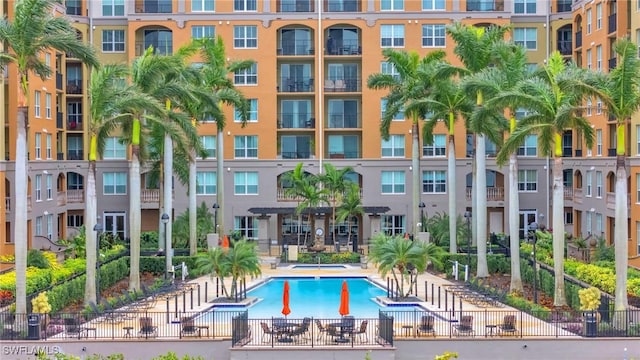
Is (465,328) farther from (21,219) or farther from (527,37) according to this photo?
(527,37)

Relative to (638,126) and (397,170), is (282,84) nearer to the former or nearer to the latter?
(397,170)

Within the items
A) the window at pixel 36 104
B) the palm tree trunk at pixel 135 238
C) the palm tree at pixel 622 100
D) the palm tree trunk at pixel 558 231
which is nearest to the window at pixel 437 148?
the window at pixel 36 104

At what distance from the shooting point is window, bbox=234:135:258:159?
219ft

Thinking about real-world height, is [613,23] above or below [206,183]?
above

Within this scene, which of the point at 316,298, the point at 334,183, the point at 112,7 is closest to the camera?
the point at 316,298

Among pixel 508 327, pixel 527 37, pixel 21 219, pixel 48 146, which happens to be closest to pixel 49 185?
pixel 48 146

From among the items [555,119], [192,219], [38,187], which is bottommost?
[192,219]

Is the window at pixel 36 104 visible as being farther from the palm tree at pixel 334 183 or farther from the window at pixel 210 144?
the palm tree at pixel 334 183

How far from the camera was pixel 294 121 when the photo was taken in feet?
220

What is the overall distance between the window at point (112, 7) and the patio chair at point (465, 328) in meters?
43.6

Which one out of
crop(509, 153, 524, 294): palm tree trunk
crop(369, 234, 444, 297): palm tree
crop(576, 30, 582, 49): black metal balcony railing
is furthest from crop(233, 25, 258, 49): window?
crop(369, 234, 444, 297): palm tree

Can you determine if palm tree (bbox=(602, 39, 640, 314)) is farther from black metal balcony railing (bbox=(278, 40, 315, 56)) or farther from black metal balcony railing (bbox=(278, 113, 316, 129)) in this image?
black metal balcony railing (bbox=(278, 40, 315, 56))

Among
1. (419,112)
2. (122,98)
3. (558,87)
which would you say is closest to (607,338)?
(558,87)

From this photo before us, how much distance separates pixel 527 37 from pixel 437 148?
10228mm
